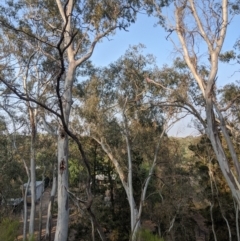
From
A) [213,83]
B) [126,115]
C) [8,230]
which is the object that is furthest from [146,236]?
[126,115]

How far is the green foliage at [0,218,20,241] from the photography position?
3.70m

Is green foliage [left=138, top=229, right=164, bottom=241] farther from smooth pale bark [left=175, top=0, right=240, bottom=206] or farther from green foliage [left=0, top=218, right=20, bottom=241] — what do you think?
smooth pale bark [left=175, top=0, right=240, bottom=206]

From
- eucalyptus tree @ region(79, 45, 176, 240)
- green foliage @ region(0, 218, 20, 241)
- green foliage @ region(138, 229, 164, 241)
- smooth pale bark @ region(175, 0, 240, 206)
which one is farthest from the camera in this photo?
eucalyptus tree @ region(79, 45, 176, 240)

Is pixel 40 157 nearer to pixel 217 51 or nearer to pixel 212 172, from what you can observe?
pixel 212 172

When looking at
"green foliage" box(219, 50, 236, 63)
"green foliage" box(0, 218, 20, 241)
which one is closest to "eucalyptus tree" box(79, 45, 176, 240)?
"green foliage" box(219, 50, 236, 63)

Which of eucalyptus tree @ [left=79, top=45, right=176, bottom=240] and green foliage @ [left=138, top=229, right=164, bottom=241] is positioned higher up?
eucalyptus tree @ [left=79, top=45, right=176, bottom=240]

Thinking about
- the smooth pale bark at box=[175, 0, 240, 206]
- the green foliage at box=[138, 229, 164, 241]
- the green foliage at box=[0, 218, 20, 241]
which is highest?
the smooth pale bark at box=[175, 0, 240, 206]

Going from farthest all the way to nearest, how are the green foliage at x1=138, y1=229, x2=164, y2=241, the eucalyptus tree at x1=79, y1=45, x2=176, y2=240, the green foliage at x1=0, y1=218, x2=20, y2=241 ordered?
the eucalyptus tree at x1=79, y1=45, x2=176, y2=240, the green foliage at x1=0, y1=218, x2=20, y2=241, the green foliage at x1=138, y1=229, x2=164, y2=241

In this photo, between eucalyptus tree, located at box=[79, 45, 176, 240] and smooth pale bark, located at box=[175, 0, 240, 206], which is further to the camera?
eucalyptus tree, located at box=[79, 45, 176, 240]

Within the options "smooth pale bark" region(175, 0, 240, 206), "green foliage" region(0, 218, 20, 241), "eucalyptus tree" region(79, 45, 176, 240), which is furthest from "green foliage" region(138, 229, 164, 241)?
"eucalyptus tree" region(79, 45, 176, 240)

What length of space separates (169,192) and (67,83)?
1042 cm

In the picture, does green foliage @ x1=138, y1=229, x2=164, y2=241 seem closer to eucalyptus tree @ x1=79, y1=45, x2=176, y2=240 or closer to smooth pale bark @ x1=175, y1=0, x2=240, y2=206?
smooth pale bark @ x1=175, y1=0, x2=240, y2=206

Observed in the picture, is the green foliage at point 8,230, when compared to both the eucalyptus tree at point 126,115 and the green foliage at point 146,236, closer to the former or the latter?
the green foliage at point 146,236

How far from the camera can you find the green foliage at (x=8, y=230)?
3.70 meters
